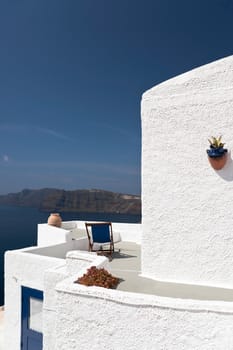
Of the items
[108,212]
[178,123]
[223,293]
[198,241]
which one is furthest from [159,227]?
[108,212]

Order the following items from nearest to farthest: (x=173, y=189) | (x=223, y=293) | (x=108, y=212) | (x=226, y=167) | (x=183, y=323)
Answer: (x=183, y=323) < (x=223, y=293) < (x=226, y=167) < (x=173, y=189) < (x=108, y=212)

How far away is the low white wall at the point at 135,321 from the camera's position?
13.1ft

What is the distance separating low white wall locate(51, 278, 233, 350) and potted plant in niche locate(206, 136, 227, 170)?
2.84 m

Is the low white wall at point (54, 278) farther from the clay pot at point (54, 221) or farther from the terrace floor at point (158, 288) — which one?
the clay pot at point (54, 221)

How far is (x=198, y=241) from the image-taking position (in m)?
6.20

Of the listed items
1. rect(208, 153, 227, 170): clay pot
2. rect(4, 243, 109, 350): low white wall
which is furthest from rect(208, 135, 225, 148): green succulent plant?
rect(4, 243, 109, 350): low white wall

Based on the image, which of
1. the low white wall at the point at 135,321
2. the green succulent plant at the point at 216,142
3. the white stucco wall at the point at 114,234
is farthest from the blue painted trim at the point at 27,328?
the green succulent plant at the point at 216,142

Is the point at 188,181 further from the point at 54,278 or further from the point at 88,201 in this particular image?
the point at 88,201

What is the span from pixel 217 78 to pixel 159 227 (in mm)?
3351

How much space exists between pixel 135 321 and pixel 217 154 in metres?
3.47

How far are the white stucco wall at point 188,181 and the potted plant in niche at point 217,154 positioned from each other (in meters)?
0.12

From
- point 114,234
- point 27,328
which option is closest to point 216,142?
point 27,328

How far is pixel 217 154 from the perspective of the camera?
5984 millimetres

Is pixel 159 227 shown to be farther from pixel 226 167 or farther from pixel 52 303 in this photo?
pixel 52 303
